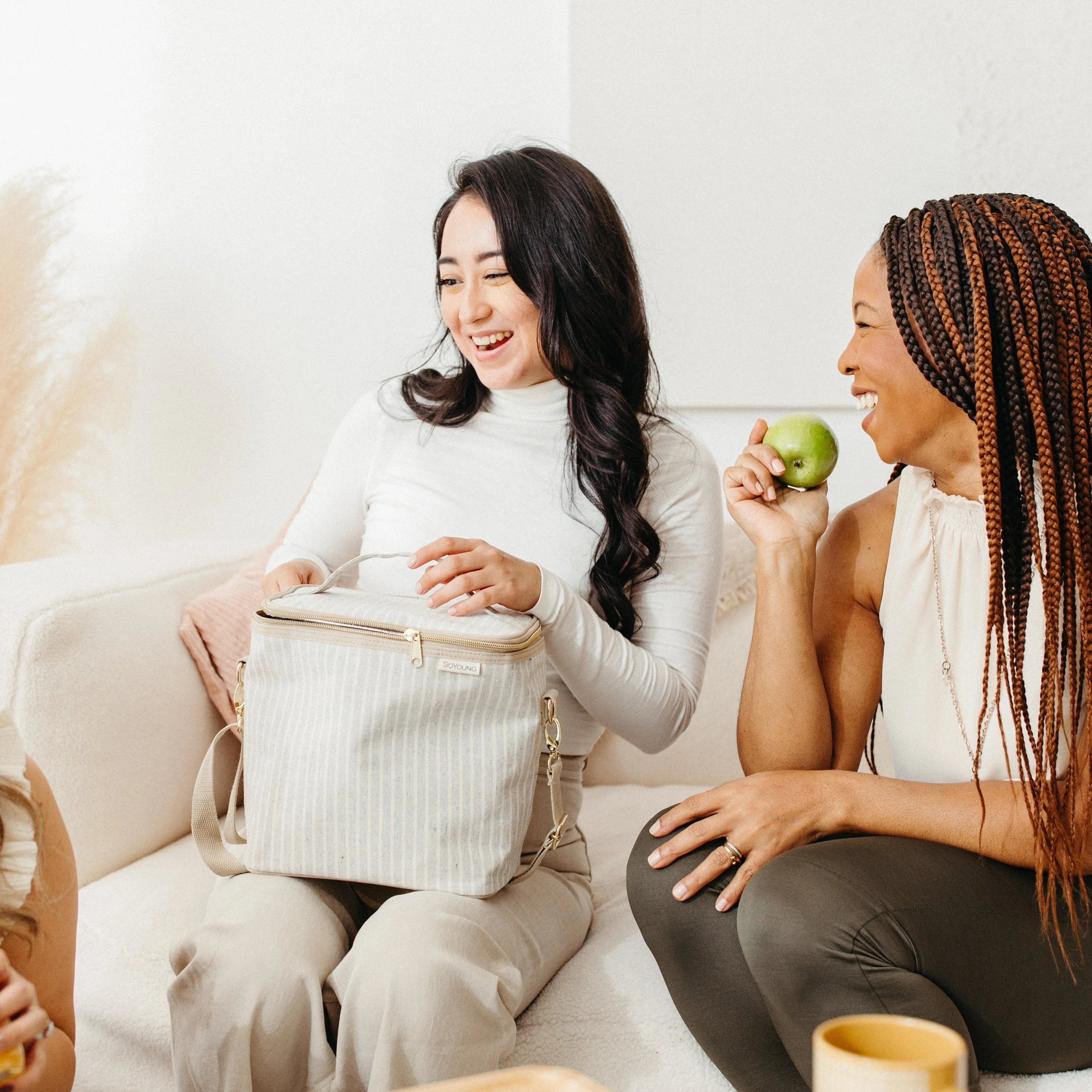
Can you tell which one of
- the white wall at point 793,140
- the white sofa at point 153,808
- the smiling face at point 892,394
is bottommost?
the white sofa at point 153,808

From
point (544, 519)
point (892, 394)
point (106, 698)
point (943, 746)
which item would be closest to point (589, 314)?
point (544, 519)

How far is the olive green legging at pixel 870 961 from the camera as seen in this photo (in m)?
0.88

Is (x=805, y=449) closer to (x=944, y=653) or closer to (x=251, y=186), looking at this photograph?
(x=944, y=653)

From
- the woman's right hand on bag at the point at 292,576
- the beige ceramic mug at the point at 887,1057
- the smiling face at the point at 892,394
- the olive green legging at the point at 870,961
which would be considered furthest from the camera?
the woman's right hand on bag at the point at 292,576

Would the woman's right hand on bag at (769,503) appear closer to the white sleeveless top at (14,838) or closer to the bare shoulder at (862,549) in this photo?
the bare shoulder at (862,549)

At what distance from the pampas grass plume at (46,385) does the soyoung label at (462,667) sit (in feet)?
4.41

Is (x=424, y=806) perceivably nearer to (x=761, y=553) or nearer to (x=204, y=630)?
(x=761, y=553)

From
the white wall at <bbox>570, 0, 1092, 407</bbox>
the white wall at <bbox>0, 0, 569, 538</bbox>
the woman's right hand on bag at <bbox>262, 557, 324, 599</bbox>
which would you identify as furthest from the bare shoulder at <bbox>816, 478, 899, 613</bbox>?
the white wall at <bbox>0, 0, 569, 538</bbox>

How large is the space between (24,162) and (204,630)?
1.33m

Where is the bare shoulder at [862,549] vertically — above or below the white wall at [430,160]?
below

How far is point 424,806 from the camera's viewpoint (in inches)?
39.0

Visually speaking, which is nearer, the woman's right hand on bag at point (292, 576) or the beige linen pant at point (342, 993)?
the beige linen pant at point (342, 993)

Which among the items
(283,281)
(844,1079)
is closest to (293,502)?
(283,281)

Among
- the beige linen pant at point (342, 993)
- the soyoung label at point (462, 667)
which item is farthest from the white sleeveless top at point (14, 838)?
the soyoung label at point (462, 667)
